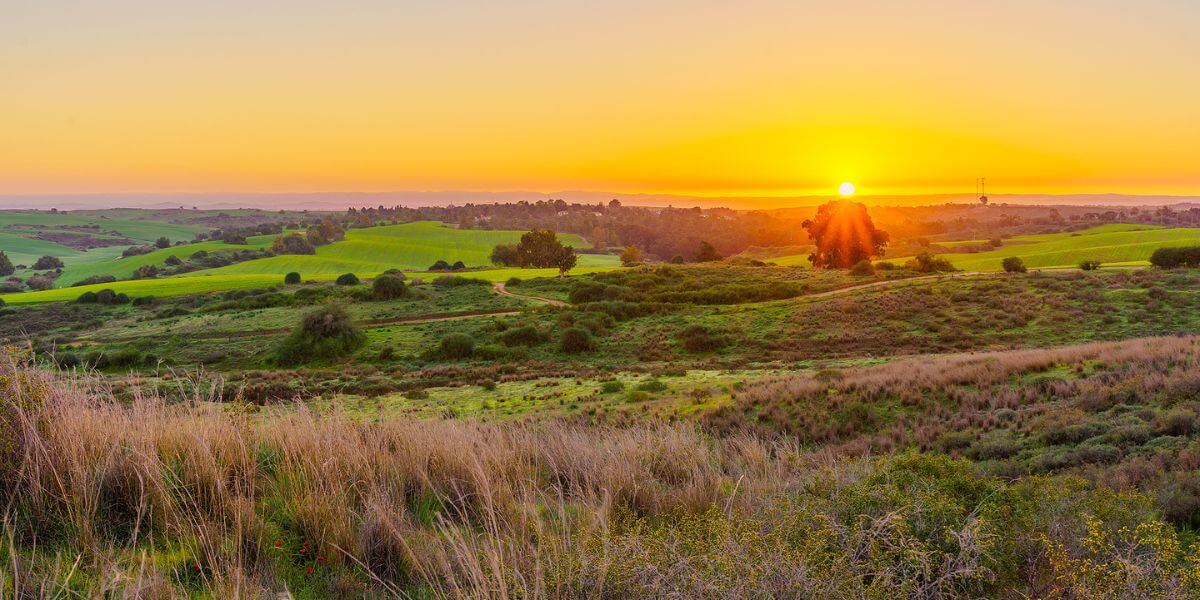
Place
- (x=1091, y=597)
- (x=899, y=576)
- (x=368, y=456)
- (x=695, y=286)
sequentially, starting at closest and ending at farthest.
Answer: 1. (x=1091, y=597)
2. (x=899, y=576)
3. (x=368, y=456)
4. (x=695, y=286)

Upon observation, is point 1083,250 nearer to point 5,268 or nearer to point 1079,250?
point 1079,250

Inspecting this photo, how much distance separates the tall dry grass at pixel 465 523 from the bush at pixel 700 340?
33.0 meters

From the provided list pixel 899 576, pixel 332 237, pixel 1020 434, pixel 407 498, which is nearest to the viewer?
pixel 899 576

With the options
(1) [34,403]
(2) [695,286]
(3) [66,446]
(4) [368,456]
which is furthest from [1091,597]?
(2) [695,286]

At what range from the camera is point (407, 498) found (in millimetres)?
5211

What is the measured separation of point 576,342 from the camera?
3984 centimetres

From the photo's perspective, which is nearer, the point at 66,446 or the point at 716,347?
the point at 66,446

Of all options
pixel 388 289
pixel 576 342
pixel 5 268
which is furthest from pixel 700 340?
pixel 5 268

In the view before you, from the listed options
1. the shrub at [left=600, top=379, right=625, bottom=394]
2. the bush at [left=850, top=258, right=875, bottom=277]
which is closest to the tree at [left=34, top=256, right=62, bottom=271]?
the shrub at [left=600, top=379, right=625, bottom=394]

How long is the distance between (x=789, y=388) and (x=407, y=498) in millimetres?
14310

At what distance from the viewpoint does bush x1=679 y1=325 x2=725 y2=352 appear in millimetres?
38844

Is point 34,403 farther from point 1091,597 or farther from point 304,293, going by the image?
point 304,293

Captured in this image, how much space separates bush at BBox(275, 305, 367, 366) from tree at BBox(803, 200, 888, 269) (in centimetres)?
6143

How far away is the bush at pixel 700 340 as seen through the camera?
38.8 metres
